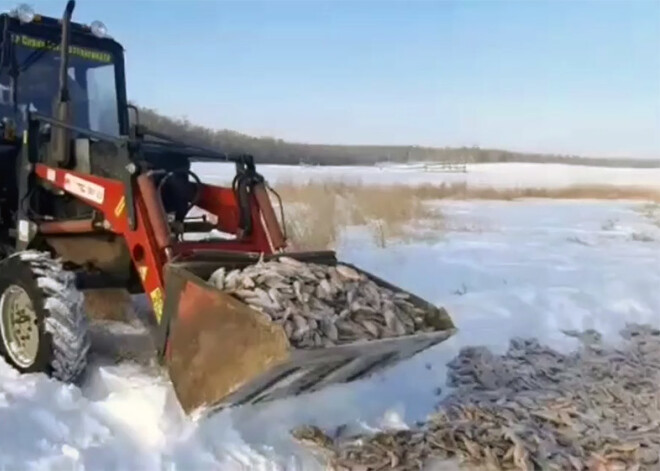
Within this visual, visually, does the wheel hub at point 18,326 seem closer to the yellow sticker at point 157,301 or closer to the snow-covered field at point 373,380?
the snow-covered field at point 373,380

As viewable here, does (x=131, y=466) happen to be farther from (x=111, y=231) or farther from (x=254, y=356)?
(x=111, y=231)

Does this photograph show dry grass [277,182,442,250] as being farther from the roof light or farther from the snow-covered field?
the roof light

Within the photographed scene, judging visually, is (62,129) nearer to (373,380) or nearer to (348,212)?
(373,380)

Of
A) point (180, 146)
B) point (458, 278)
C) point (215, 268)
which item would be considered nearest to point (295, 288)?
point (215, 268)

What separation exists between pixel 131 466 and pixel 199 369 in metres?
0.51

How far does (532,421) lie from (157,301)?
7.02ft

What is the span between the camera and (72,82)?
5.95 m

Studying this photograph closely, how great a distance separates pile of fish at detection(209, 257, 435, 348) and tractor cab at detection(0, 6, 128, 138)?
204 centimetres

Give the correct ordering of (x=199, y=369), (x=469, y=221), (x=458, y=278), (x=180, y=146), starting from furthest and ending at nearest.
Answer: (x=469, y=221) < (x=458, y=278) < (x=180, y=146) < (x=199, y=369)

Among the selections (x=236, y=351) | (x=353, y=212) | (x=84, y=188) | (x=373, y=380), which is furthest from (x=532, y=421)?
(x=353, y=212)

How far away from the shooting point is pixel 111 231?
186 inches

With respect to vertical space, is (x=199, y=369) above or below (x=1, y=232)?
below

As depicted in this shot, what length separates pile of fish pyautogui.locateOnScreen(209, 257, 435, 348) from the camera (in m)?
3.54

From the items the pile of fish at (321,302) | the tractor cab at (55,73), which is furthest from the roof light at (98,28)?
the pile of fish at (321,302)
